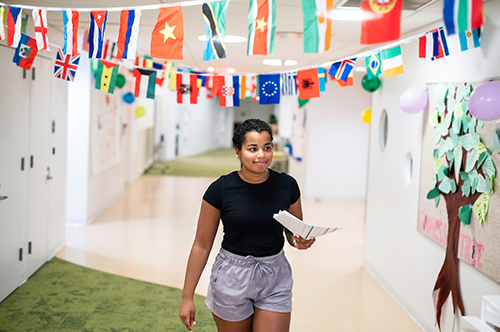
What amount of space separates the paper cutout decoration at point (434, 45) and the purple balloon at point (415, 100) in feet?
2.25

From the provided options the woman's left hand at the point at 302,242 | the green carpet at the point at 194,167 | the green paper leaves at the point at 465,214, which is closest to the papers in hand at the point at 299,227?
the woman's left hand at the point at 302,242

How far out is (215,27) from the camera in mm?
2209

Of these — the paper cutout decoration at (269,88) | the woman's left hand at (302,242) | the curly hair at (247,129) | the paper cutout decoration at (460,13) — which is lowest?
the woman's left hand at (302,242)

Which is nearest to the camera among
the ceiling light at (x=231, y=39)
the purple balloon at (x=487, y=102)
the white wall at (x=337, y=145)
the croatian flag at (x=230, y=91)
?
the purple balloon at (x=487, y=102)

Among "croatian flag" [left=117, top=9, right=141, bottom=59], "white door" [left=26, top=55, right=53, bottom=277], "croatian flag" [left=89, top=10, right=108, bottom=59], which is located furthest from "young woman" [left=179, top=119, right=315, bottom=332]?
"white door" [left=26, top=55, right=53, bottom=277]

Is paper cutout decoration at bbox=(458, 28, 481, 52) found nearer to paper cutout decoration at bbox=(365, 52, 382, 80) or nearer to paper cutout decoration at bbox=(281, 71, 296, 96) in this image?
paper cutout decoration at bbox=(365, 52, 382, 80)

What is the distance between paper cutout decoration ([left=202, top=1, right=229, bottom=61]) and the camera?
2205 mm

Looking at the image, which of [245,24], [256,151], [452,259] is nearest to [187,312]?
[256,151]

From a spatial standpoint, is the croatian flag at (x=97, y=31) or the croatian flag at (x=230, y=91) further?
the croatian flag at (x=230, y=91)

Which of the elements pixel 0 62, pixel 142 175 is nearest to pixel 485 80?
pixel 0 62

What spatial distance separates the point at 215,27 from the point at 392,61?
132 centimetres

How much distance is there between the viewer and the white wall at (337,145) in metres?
9.02

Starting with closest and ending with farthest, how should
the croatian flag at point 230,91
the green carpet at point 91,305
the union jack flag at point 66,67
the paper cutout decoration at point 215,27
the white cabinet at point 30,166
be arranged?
the paper cutout decoration at point 215,27
the union jack flag at point 66,67
the green carpet at point 91,305
the white cabinet at point 30,166
the croatian flag at point 230,91

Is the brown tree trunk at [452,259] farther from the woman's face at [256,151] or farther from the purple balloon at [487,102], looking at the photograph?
the woman's face at [256,151]
